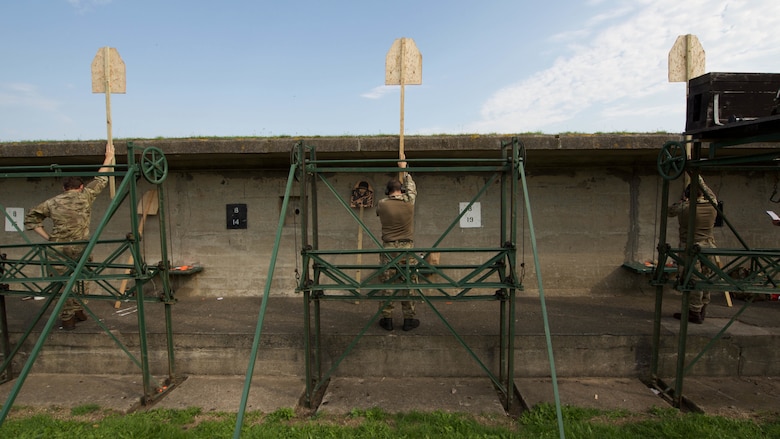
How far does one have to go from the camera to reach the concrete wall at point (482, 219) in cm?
722

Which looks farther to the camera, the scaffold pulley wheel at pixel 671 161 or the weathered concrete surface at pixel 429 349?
the weathered concrete surface at pixel 429 349

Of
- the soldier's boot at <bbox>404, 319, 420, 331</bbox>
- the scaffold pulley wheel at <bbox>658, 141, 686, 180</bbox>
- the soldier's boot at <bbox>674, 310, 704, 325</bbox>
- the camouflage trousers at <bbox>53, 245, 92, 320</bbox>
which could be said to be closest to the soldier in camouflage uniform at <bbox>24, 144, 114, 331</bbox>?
the camouflage trousers at <bbox>53, 245, 92, 320</bbox>

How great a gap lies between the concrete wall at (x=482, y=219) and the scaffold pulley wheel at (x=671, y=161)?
2.48 m

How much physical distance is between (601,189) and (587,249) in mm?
1130

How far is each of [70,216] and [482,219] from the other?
651 cm

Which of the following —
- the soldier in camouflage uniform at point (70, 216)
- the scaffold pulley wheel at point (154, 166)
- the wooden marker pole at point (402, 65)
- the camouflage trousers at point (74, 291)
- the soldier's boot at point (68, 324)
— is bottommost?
the soldier's boot at point (68, 324)

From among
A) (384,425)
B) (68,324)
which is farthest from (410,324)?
(68,324)

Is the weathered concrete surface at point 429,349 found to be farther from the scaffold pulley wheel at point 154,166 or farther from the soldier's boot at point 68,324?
the scaffold pulley wheel at point 154,166

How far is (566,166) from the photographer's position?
7.25m

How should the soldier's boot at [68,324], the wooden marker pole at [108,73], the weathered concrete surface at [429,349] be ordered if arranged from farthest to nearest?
the wooden marker pole at [108,73], the soldier's boot at [68,324], the weathered concrete surface at [429,349]

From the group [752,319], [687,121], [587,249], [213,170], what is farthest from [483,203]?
[213,170]

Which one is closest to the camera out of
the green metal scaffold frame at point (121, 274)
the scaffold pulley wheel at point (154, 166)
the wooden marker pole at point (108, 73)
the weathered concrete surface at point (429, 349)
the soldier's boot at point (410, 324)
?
the green metal scaffold frame at point (121, 274)

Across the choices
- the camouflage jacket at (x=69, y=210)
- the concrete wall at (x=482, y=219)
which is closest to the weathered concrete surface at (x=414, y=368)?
the camouflage jacket at (x=69, y=210)

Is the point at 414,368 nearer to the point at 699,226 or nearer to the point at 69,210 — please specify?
the point at 699,226
